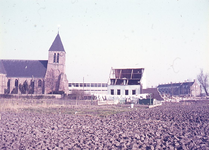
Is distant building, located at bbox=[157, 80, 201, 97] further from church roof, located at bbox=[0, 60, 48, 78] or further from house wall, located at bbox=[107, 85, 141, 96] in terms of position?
church roof, located at bbox=[0, 60, 48, 78]

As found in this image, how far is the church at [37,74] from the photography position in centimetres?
5962

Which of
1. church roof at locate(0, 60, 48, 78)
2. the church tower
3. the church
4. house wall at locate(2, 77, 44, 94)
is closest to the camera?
the church

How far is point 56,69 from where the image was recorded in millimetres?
62781

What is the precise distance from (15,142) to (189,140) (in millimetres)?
4878

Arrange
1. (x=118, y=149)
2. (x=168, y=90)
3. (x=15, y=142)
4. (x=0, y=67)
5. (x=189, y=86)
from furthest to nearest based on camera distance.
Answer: (x=168, y=90)
(x=189, y=86)
(x=0, y=67)
(x=15, y=142)
(x=118, y=149)

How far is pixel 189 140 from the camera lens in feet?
22.2

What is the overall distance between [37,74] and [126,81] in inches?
1096

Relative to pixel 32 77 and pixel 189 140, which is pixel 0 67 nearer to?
pixel 32 77

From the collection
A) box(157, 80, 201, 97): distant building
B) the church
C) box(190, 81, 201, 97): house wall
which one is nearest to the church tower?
the church

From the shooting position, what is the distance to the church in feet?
196

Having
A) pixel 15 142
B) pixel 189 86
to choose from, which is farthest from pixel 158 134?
pixel 189 86

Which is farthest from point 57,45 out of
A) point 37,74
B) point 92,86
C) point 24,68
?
point 92,86

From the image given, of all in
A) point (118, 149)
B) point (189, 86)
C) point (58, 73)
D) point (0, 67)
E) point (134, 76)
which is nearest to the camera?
point (118, 149)

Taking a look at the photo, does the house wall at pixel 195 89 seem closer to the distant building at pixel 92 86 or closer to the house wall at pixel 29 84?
the distant building at pixel 92 86
